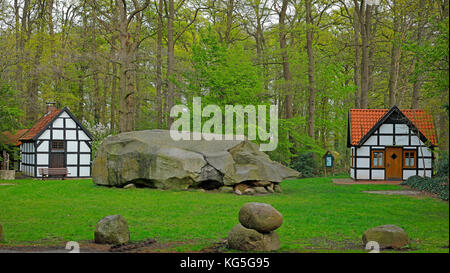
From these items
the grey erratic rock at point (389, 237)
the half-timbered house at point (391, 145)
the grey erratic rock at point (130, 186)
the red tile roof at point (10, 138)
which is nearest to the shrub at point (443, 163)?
the grey erratic rock at point (389, 237)

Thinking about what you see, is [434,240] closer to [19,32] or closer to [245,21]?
[245,21]

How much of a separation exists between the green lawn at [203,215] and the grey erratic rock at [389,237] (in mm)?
272

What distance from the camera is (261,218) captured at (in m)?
8.75

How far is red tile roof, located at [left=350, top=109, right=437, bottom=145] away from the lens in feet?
85.8

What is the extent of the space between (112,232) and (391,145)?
2120cm

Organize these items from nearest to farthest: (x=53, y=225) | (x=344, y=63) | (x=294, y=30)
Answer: (x=53, y=225) < (x=294, y=30) < (x=344, y=63)

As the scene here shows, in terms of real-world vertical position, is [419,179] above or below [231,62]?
below

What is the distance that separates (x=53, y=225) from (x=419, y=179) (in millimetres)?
18255

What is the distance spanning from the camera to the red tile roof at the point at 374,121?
85.8 ft

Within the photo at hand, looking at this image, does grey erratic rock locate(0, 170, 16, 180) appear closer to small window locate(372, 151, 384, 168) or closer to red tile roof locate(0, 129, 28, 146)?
red tile roof locate(0, 129, 28, 146)

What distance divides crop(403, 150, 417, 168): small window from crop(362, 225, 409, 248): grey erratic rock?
19.0m

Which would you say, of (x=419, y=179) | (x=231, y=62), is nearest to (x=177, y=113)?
(x=231, y=62)

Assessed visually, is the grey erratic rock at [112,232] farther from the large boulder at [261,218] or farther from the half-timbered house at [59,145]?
the half-timbered house at [59,145]

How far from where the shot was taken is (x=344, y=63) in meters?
38.3
